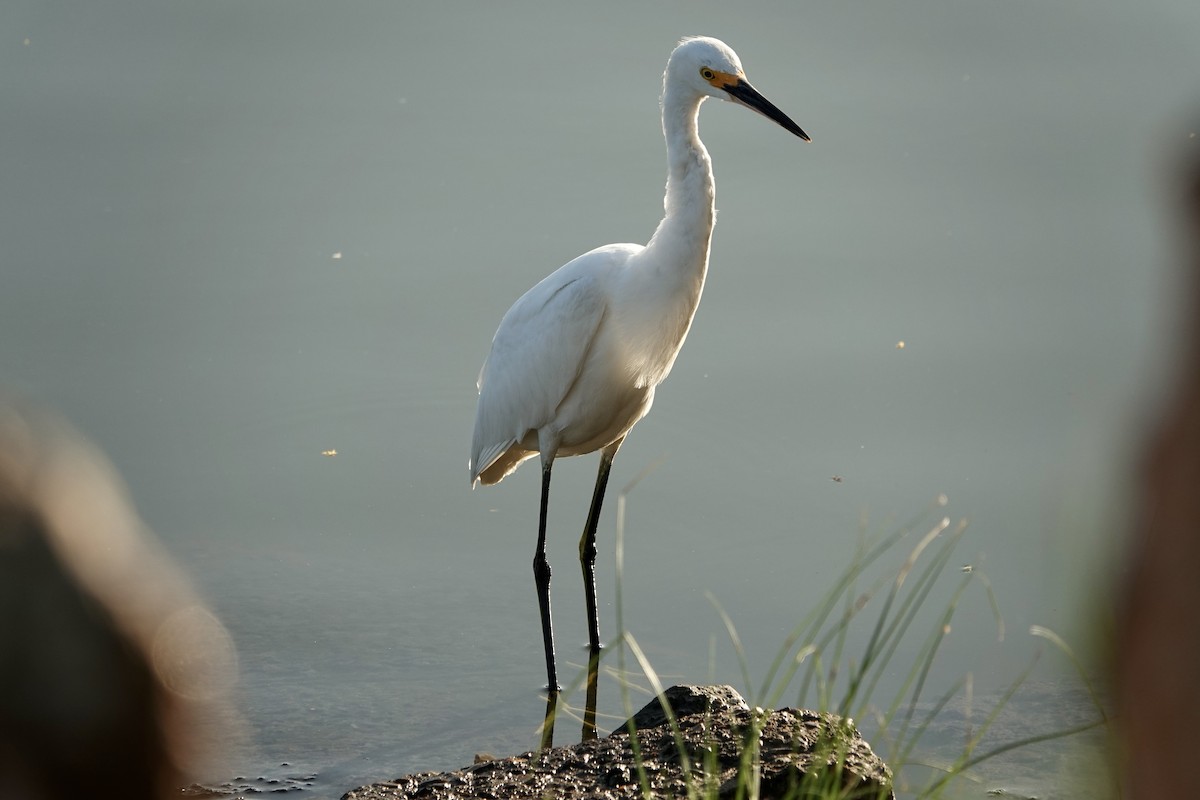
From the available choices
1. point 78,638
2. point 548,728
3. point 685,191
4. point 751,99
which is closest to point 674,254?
point 685,191

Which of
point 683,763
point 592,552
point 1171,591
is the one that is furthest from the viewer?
point 592,552

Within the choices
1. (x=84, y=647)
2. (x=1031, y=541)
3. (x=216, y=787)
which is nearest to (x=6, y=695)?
(x=84, y=647)

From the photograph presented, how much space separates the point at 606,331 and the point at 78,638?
11.2 feet

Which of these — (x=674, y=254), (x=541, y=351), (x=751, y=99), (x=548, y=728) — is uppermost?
(x=751, y=99)

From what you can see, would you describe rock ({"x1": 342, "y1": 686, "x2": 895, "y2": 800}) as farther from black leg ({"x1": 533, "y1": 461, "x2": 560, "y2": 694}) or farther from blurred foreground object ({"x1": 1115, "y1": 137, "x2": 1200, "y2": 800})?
blurred foreground object ({"x1": 1115, "y1": 137, "x2": 1200, "y2": 800})

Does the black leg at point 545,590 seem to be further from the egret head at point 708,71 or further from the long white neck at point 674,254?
the egret head at point 708,71

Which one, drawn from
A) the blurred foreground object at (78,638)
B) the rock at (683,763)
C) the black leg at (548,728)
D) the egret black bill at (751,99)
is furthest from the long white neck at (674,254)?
the blurred foreground object at (78,638)

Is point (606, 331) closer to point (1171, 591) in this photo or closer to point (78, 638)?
point (1171, 591)

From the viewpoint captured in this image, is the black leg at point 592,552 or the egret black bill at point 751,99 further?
the black leg at point 592,552

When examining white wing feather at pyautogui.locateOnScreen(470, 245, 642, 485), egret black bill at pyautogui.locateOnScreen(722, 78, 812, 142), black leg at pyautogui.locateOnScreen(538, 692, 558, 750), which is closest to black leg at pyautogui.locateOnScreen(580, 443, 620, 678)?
white wing feather at pyautogui.locateOnScreen(470, 245, 642, 485)

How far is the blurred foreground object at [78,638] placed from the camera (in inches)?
35.1

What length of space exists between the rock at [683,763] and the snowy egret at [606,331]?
119cm

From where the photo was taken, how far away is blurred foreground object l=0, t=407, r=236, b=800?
89 centimetres

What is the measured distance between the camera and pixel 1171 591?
1062 mm
